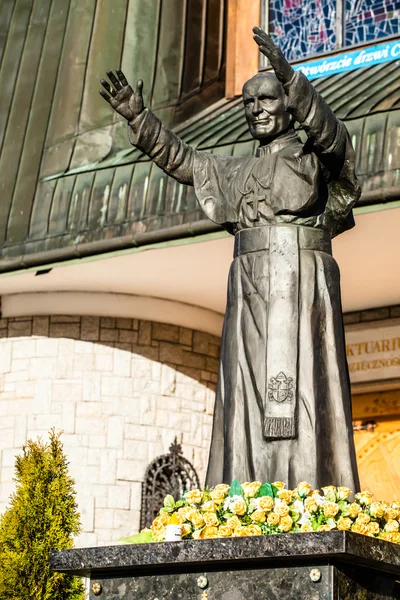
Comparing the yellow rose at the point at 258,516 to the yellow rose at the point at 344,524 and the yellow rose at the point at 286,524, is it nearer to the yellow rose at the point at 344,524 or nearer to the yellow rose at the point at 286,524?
the yellow rose at the point at 286,524

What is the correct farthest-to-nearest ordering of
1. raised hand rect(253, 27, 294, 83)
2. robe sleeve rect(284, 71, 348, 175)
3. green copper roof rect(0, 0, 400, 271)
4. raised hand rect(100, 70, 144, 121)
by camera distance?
green copper roof rect(0, 0, 400, 271), raised hand rect(100, 70, 144, 121), robe sleeve rect(284, 71, 348, 175), raised hand rect(253, 27, 294, 83)

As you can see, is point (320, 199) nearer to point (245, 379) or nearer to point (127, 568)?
point (245, 379)

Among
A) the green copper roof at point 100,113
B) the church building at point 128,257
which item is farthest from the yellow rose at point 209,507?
the church building at point 128,257

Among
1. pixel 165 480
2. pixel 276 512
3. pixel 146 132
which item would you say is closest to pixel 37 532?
pixel 165 480

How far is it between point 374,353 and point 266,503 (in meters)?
7.95

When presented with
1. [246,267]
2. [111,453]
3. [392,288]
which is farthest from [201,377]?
[246,267]

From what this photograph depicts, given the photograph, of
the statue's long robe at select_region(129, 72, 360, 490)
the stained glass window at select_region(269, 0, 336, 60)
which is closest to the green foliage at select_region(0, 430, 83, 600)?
the statue's long robe at select_region(129, 72, 360, 490)

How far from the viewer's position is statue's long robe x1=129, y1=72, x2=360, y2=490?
5625 millimetres

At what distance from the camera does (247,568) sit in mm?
4875

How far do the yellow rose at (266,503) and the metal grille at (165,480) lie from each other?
773cm

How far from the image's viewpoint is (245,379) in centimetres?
581

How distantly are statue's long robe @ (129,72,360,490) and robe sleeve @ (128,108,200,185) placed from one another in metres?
0.04

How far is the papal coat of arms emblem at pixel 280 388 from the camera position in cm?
563

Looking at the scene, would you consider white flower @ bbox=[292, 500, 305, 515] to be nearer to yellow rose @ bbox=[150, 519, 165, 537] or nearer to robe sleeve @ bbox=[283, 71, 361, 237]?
yellow rose @ bbox=[150, 519, 165, 537]
